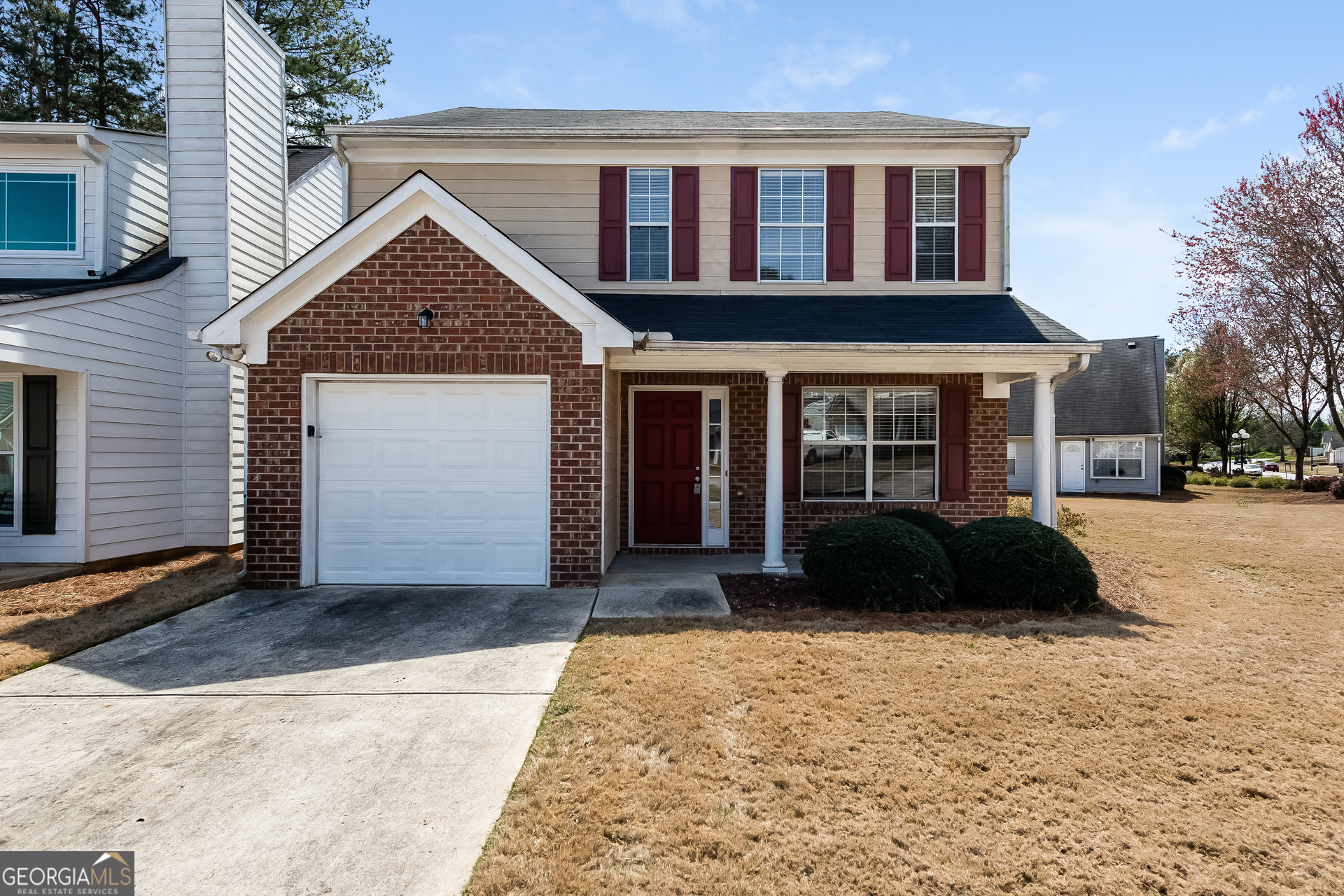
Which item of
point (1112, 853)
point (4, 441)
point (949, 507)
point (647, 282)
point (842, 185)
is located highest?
point (842, 185)

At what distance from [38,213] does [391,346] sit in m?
6.10

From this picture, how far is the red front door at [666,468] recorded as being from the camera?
9797mm

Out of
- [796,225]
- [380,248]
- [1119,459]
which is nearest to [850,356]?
[796,225]

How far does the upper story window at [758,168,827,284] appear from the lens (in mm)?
9656

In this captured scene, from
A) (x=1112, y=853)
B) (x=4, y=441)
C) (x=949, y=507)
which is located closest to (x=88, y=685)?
(x=4, y=441)

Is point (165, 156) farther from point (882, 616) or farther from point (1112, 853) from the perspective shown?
point (1112, 853)

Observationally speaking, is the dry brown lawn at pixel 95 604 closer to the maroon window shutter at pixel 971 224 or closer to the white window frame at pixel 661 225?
the white window frame at pixel 661 225

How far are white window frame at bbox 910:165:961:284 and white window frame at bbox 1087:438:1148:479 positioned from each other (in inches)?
720

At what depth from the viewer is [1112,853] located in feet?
9.07

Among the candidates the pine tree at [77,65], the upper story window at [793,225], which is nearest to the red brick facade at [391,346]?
the upper story window at [793,225]

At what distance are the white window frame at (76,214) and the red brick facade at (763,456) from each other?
292 inches

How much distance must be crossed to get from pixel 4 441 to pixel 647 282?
8112 mm

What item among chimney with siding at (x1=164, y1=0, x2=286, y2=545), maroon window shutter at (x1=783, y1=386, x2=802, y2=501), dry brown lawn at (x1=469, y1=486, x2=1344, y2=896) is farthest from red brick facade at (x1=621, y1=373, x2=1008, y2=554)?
chimney with siding at (x1=164, y1=0, x2=286, y2=545)

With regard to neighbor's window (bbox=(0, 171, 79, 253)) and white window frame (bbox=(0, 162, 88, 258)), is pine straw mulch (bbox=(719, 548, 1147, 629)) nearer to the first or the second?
white window frame (bbox=(0, 162, 88, 258))
